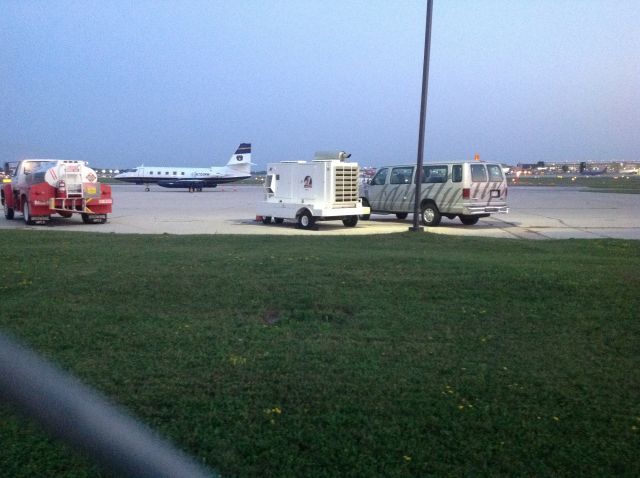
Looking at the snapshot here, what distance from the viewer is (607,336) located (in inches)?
255

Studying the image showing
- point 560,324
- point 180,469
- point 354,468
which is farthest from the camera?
point 560,324

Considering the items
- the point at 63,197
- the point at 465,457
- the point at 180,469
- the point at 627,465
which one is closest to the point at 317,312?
the point at 465,457

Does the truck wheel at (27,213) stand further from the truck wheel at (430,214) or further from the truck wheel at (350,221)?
the truck wheel at (430,214)

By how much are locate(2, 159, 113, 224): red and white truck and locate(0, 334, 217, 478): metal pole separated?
843 inches

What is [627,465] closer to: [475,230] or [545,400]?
[545,400]

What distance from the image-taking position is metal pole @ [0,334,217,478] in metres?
1.48

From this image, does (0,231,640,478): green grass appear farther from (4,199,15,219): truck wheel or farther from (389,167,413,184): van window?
(4,199,15,219): truck wheel

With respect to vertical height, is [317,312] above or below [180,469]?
below

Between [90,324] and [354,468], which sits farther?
[90,324]

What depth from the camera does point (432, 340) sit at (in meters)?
6.40

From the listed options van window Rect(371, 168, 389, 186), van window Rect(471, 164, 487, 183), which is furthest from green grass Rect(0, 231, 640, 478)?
van window Rect(371, 168, 389, 186)

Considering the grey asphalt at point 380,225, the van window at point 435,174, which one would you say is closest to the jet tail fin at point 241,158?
the grey asphalt at point 380,225

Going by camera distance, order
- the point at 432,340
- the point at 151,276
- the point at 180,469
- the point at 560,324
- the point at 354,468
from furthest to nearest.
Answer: the point at 151,276 < the point at 560,324 < the point at 432,340 < the point at 354,468 < the point at 180,469

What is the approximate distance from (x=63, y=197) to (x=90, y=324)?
53.4 feet
